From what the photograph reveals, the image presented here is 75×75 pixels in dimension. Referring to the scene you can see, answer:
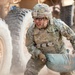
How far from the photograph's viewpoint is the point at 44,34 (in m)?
3.56

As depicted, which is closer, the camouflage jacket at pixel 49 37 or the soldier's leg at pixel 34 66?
the camouflage jacket at pixel 49 37

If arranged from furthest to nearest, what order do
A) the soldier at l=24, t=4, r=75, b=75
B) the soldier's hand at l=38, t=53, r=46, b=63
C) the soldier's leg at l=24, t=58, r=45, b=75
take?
the soldier's leg at l=24, t=58, r=45, b=75 → the soldier's hand at l=38, t=53, r=46, b=63 → the soldier at l=24, t=4, r=75, b=75

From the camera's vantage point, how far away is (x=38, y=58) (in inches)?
145

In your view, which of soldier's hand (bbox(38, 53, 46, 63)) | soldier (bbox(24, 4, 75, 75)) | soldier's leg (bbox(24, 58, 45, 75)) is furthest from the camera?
soldier's leg (bbox(24, 58, 45, 75))

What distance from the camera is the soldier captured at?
345cm

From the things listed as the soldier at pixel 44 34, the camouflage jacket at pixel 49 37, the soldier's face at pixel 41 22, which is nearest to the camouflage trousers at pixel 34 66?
the soldier at pixel 44 34

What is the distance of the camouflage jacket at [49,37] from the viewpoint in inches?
139

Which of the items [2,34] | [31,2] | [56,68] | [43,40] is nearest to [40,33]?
Answer: [43,40]

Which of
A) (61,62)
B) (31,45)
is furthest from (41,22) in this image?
(61,62)

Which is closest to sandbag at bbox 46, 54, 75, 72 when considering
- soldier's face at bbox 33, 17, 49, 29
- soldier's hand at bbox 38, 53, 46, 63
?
soldier's hand at bbox 38, 53, 46, 63

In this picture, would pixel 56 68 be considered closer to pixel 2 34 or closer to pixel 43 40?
pixel 43 40

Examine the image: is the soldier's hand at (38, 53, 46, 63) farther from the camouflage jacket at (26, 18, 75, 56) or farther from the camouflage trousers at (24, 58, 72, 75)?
the camouflage trousers at (24, 58, 72, 75)

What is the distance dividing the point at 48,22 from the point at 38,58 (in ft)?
1.35

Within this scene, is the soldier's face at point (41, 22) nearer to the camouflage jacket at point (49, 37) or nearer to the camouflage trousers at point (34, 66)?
the camouflage jacket at point (49, 37)
